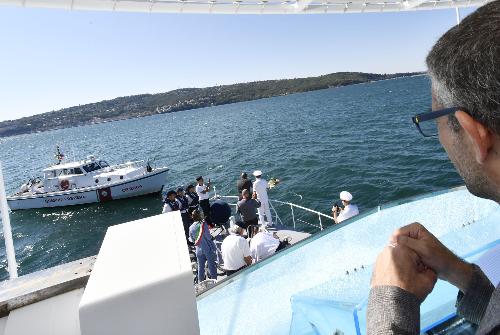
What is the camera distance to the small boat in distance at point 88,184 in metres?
26.5

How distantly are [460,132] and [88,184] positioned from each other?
2967 cm

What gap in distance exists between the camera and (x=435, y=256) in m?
1.16

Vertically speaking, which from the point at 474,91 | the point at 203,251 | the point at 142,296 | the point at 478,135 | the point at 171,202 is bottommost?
the point at 203,251

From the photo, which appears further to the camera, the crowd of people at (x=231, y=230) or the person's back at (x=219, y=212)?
the person's back at (x=219, y=212)

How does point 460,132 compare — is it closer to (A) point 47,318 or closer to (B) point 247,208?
(A) point 47,318

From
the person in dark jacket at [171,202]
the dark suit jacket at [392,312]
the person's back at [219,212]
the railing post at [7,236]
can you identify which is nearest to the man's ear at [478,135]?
the dark suit jacket at [392,312]

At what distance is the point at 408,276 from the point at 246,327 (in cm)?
149

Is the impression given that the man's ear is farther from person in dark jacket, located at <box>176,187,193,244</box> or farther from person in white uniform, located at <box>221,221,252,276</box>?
person in dark jacket, located at <box>176,187,193,244</box>

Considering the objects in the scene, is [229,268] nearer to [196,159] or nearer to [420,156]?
[420,156]

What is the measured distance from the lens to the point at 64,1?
5.02 metres

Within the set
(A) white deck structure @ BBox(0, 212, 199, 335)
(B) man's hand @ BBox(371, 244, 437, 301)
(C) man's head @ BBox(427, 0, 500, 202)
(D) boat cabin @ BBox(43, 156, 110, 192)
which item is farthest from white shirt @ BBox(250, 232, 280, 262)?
(D) boat cabin @ BBox(43, 156, 110, 192)

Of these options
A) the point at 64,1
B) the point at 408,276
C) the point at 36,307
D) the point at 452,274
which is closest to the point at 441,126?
the point at 408,276

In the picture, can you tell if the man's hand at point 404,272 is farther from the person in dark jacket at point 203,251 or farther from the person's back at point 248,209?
the person's back at point 248,209

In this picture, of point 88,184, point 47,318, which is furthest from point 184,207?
point 88,184
